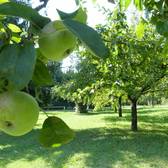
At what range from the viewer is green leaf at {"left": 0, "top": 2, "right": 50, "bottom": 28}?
46cm

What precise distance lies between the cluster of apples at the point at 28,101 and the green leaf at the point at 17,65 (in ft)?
0.06

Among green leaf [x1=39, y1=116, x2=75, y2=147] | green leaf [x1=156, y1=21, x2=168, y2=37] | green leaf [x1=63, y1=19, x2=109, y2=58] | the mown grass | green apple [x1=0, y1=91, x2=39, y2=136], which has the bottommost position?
the mown grass

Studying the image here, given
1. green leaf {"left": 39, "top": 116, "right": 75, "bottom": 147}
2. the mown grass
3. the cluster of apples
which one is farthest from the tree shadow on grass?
the cluster of apples

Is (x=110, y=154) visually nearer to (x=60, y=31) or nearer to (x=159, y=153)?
(x=159, y=153)

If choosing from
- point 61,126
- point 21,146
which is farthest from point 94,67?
point 61,126

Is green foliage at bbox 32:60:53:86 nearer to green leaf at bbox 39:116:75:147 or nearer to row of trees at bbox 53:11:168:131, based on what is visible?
green leaf at bbox 39:116:75:147

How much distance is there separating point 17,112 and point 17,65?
0.20 ft

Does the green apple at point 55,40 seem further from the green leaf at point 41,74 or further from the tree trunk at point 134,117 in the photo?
the tree trunk at point 134,117

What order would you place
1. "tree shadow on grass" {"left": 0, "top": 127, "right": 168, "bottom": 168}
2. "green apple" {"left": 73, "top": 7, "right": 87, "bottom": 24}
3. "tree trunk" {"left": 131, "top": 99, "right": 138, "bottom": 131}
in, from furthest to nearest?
1. "tree trunk" {"left": 131, "top": 99, "right": 138, "bottom": 131}
2. "tree shadow on grass" {"left": 0, "top": 127, "right": 168, "bottom": 168}
3. "green apple" {"left": 73, "top": 7, "right": 87, "bottom": 24}

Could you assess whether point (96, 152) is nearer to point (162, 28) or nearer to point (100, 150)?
point (100, 150)

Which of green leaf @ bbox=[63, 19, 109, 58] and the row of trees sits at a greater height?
the row of trees

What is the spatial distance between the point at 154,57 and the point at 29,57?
377 inches

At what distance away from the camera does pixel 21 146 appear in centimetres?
916

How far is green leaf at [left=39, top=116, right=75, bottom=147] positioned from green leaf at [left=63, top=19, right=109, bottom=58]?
0.20 m
